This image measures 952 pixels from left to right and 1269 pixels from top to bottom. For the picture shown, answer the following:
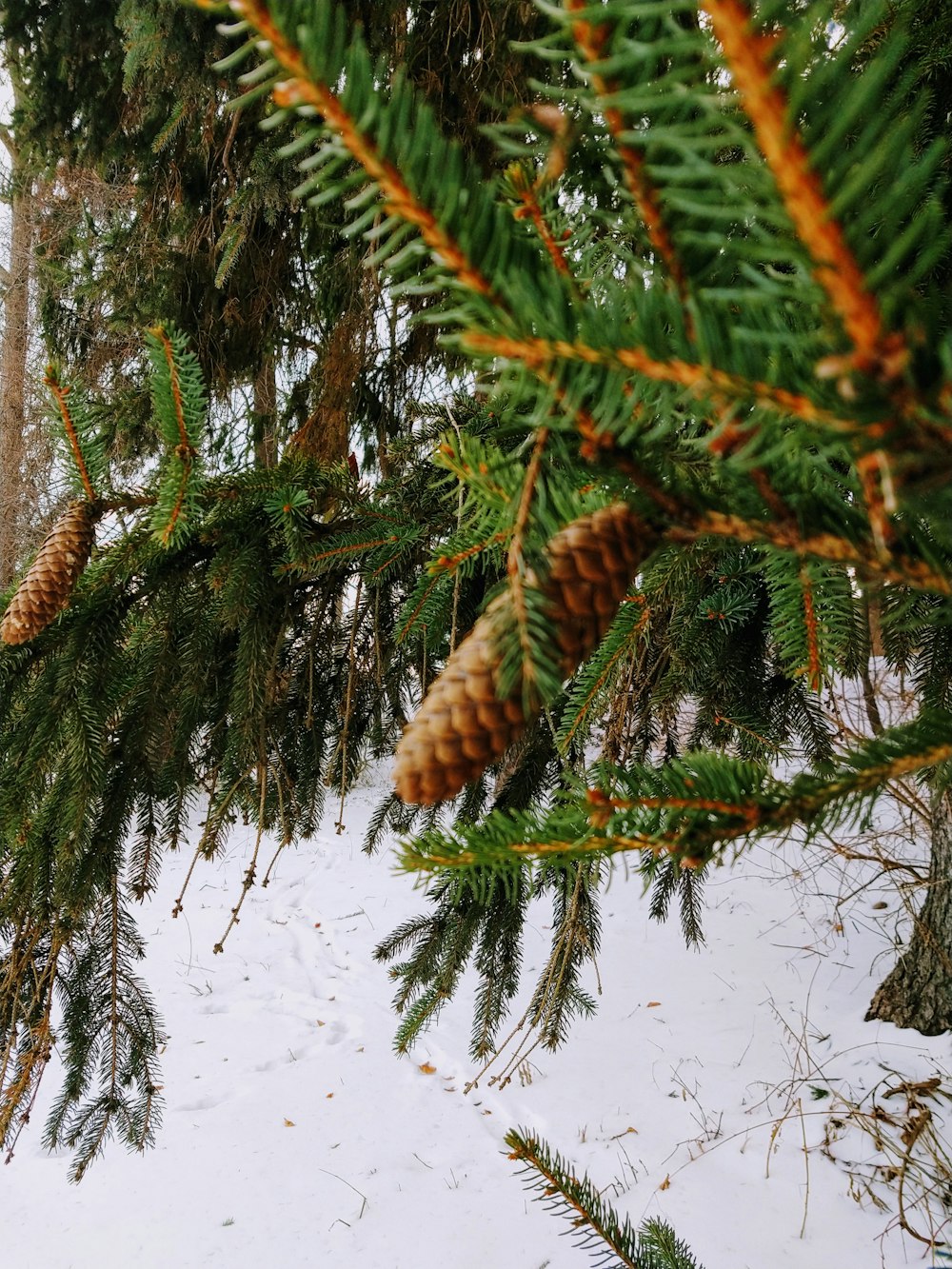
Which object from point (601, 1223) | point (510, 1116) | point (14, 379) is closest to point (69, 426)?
point (601, 1223)

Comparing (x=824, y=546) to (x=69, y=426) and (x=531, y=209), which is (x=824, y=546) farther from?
(x=69, y=426)

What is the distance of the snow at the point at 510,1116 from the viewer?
243cm

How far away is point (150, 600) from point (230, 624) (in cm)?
14

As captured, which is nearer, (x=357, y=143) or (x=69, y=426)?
(x=357, y=143)

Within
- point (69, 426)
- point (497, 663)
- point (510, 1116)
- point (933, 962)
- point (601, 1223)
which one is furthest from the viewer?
point (510, 1116)

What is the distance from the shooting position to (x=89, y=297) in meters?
3.15

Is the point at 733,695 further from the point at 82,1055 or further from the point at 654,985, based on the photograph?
the point at 654,985

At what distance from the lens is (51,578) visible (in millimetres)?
831

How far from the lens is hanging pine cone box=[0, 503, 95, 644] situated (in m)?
0.80

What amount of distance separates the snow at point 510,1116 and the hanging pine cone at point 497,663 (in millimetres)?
1969

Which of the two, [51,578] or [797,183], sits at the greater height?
[797,183]

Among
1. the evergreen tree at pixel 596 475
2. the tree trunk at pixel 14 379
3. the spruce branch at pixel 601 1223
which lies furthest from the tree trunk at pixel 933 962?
the tree trunk at pixel 14 379

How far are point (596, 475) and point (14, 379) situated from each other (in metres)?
8.84

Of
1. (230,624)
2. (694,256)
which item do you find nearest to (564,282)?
(694,256)
